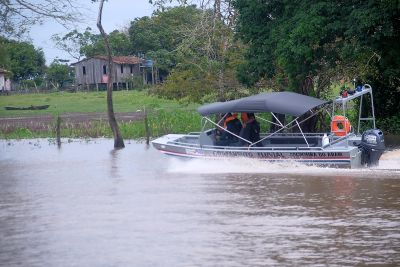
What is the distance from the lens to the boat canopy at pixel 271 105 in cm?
2302

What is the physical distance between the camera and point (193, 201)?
60.7 ft

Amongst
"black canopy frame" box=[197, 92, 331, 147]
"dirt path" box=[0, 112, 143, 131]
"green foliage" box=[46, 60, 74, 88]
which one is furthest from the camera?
"green foliage" box=[46, 60, 74, 88]

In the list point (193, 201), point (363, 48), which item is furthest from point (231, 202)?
point (363, 48)

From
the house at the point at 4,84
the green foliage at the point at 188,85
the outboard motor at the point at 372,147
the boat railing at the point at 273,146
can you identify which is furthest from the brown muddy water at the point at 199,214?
the house at the point at 4,84

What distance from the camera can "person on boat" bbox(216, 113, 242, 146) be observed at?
2399 centimetres

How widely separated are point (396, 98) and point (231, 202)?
52.2 ft

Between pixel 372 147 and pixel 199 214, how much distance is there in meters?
6.45

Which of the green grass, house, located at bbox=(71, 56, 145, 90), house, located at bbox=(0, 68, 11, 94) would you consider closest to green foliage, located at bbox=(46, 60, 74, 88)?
house, located at bbox=(71, 56, 145, 90)

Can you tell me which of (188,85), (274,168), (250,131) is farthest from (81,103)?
(274,168)

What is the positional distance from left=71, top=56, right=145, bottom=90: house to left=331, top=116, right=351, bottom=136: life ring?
60.2m

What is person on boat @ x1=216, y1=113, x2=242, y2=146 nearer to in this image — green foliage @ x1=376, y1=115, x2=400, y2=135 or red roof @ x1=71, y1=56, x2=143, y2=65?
green foliage @ x1=376, y1=115, x2=400, y2=135

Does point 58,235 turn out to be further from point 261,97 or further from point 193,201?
point 261,97

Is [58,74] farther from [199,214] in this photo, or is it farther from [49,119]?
[199,214]

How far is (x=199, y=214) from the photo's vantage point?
16.8 metres
